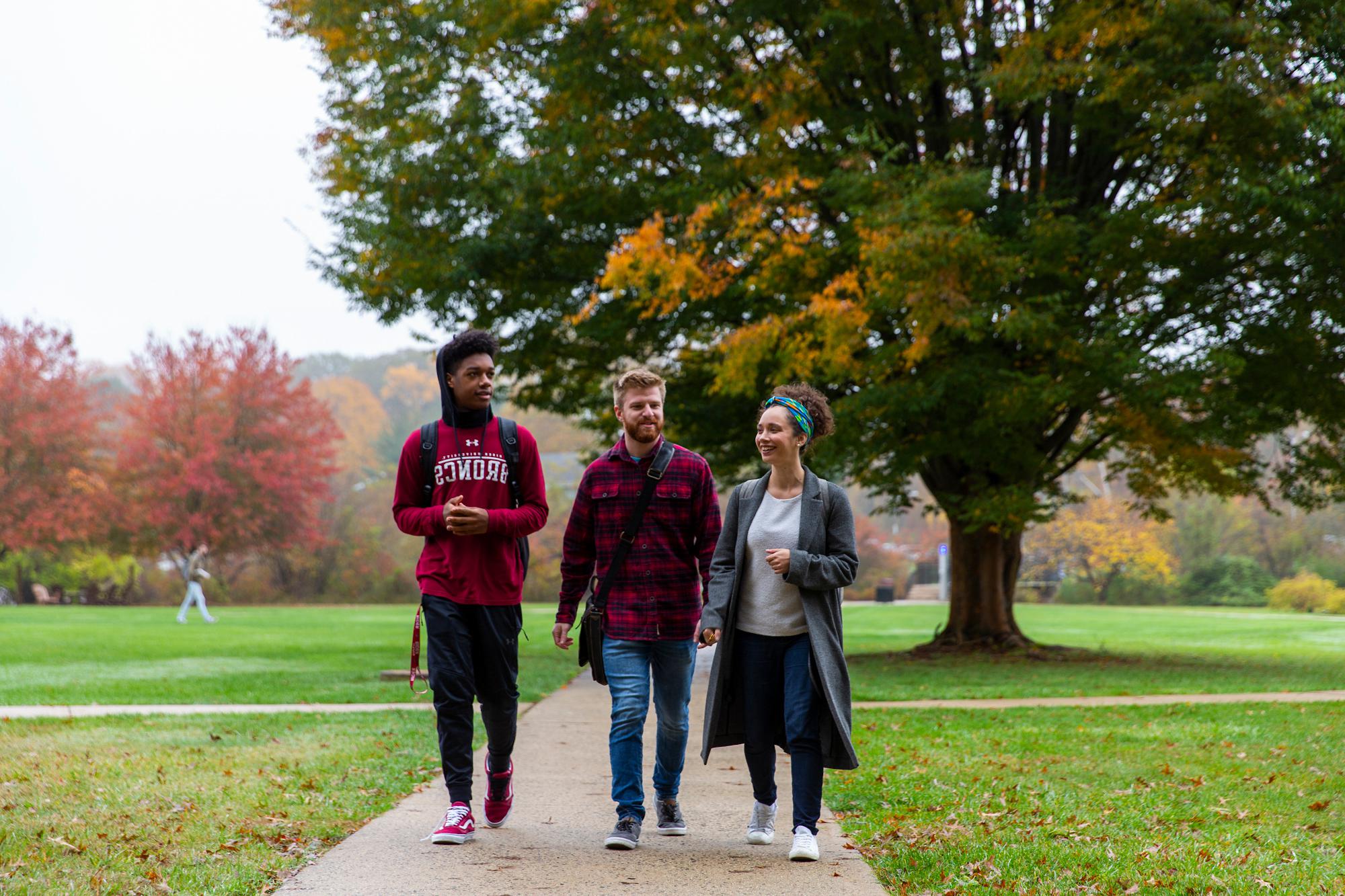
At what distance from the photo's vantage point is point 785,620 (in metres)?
5.13

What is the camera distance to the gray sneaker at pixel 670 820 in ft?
18.2

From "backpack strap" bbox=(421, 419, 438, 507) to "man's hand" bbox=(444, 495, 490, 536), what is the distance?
0.27m

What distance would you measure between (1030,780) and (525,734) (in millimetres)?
3727

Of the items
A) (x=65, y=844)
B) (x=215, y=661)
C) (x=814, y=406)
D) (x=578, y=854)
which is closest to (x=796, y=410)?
(x=814, y=406)

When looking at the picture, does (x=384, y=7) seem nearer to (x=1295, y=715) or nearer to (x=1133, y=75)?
(x=1133, y=75)

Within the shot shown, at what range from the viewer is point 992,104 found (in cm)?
1775

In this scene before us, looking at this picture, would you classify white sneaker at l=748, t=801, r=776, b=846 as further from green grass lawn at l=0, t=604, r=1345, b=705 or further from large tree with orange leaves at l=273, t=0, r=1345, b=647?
large tree with orange leaves at l=273, t=0, r=1345, b=647

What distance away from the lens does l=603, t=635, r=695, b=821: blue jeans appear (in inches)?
207

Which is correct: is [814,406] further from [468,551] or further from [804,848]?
[804,848]

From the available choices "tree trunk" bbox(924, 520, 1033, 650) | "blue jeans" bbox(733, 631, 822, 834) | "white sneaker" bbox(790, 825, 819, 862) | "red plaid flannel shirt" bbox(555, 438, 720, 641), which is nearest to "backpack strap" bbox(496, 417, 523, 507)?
"red plaid flannel shirt" bbox(555, 438, 720, 641)

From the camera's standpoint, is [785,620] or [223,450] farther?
[223,450]

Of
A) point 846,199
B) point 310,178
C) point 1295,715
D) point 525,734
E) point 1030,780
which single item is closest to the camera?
point 1030,780

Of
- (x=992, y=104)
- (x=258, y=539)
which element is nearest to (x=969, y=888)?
(x=992, y=104)

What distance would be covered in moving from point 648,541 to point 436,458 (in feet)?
3.28
